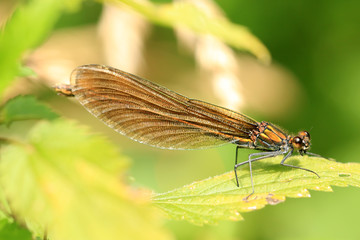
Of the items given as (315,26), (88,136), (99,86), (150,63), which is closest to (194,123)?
(99,86)

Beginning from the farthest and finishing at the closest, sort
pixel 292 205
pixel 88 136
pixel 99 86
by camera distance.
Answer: pixel 292 205 < pixel 99 86 < pixel 88 136

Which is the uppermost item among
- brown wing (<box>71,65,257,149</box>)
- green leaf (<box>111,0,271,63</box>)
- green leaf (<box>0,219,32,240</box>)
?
green leaf (<box>111,0,271,63</box>)

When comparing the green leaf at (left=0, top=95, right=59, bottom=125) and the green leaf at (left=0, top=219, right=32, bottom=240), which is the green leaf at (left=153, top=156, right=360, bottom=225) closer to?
the green leaf at (left=0, top=219, right=32, bottom=240)

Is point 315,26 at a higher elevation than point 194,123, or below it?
higher

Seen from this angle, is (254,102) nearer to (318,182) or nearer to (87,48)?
(87,48)

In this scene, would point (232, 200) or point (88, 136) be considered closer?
point (88, 136)

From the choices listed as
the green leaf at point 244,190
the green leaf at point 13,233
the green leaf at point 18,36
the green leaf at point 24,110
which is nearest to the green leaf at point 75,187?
the green leaf at point 18,36

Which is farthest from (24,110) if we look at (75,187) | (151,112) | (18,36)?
(151,112)

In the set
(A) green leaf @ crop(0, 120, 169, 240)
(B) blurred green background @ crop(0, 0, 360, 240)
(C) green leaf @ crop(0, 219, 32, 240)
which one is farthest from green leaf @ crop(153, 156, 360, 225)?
(B) blurred green background @ crop(0, 0, 360, 240)
